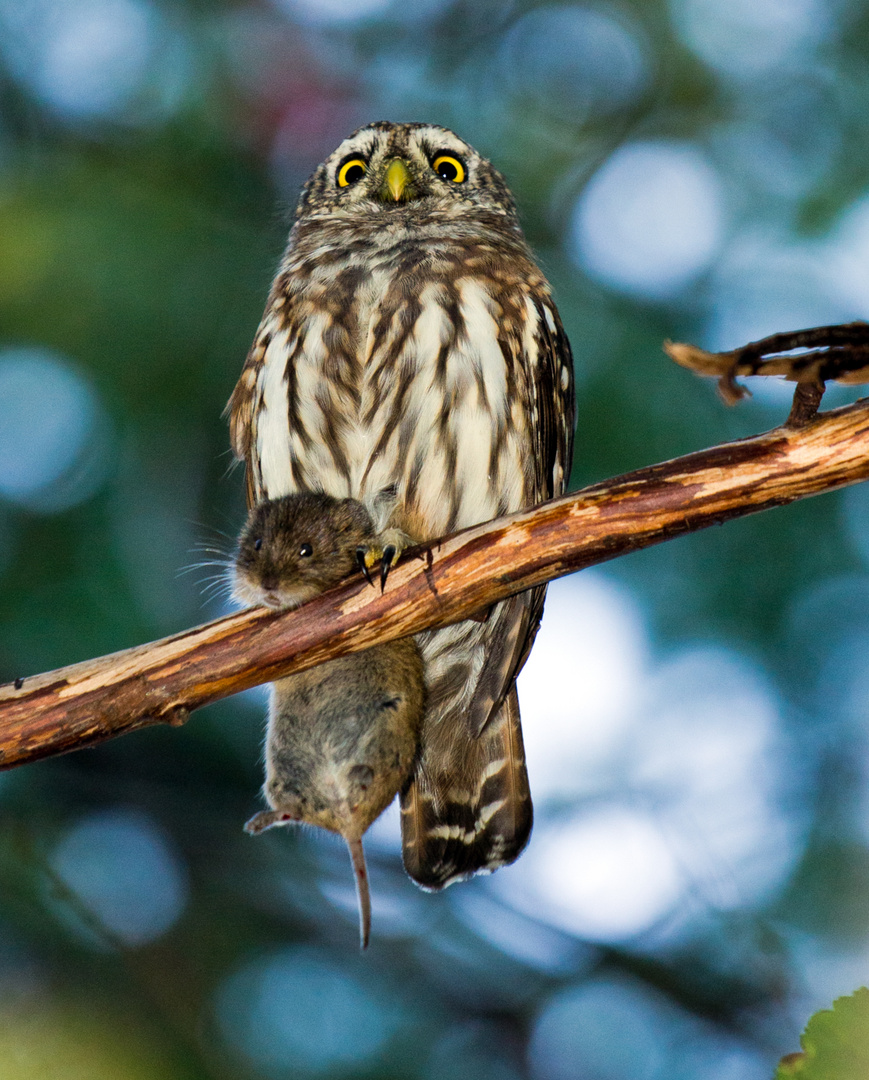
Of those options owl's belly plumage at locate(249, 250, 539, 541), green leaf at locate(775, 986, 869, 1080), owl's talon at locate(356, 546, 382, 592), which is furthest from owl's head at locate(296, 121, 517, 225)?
green leaf at locate(775, 986, 869, 1080)

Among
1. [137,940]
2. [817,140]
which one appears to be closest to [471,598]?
[137,940]

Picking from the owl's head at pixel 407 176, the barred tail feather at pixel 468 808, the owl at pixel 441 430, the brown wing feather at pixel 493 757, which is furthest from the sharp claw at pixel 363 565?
the owl's head at pixel 407 176

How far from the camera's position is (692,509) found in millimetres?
2102

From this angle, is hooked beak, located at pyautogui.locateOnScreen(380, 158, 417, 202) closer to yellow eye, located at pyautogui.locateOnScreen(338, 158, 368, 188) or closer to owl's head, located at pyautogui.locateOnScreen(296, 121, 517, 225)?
owl's head, located at pyautogui.locateOnScreen(296, 121, 517, 225)

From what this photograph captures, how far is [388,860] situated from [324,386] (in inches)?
76.9

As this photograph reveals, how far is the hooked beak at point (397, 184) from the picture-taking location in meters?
3.64

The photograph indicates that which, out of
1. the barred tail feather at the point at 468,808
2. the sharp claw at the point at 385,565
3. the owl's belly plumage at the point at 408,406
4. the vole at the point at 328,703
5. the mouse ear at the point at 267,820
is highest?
the owl's belly plumage at the point at 408,406

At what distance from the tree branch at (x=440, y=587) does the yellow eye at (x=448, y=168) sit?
6.26 ft

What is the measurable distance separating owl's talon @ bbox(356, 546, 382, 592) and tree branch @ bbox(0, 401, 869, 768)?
0.03m

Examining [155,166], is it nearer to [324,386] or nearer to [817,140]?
[324,386]

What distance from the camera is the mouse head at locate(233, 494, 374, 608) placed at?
2.58 meters

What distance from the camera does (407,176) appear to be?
369 centimetres

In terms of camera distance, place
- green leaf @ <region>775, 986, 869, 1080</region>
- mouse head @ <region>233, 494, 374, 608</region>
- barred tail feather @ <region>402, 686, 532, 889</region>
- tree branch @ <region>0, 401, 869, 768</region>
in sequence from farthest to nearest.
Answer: barred tail feather @ <region>402, 686, 532, 889</region> → mouse head @ <region>233, 494, 374, 608</region> → tree branch @ <region>0, 401, 869, 768</region> → green leaf @ <region>775, 986, 869, 1080</region>

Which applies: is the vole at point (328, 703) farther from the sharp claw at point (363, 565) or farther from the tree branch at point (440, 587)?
the tree branch at point (440, 587)
